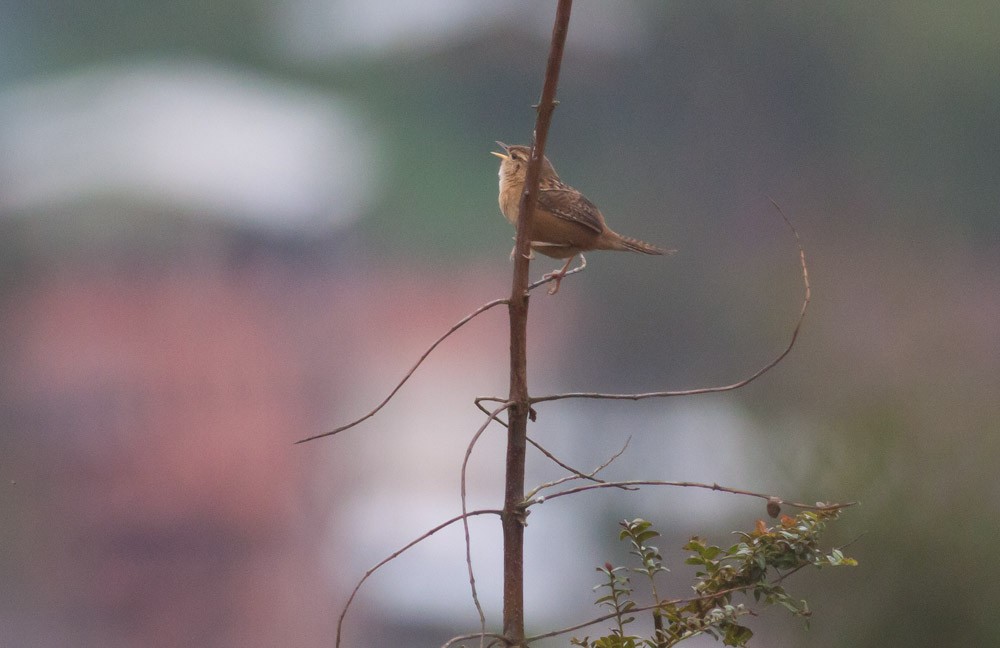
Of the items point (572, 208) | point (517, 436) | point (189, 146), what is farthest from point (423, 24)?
point (517, 436)

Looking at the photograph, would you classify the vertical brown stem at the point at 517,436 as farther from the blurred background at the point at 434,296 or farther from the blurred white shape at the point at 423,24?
the blurred white shape at the point at 423,24

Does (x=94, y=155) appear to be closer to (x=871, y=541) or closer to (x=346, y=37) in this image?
(x=346, y=37)

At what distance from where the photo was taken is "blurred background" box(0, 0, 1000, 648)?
65.1 inches

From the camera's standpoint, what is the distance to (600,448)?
1.78 meters

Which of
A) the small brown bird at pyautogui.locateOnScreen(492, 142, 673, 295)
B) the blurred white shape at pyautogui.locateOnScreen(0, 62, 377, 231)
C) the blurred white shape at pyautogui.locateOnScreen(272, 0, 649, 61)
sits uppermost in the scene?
the blurred white shape at pyautogui.locateOnScreen(272, 0, 649, 61)

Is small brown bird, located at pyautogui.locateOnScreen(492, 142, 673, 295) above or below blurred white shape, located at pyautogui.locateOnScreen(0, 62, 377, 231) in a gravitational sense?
below

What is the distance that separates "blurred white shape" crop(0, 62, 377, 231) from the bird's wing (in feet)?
2.55

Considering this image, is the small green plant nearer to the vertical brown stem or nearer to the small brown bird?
the vertical brown stem

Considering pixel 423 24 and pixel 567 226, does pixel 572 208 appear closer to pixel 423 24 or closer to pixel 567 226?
pixel 567 226

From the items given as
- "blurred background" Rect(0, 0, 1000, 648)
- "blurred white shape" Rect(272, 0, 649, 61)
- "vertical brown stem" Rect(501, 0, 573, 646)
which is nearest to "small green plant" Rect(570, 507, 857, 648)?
"vertical brown stem" Rect(501, 0, 573, 646)

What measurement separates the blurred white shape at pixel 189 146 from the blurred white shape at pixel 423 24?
0.35ft

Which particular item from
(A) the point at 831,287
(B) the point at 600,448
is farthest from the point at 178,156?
(A) the point at 831,287

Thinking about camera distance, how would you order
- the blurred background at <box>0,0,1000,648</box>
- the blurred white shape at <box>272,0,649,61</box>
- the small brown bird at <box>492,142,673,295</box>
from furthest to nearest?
the blurred white shape at <box>272,0,649,61</box>, the blurred background at <box>0,0,1000,648</box>, the small brown bird at <box>492,142,673,295</box>

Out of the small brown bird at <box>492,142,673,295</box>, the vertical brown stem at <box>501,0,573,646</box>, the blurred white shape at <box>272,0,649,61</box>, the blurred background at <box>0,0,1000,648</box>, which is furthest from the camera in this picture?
the blurred white shape at <box>272,0,649,61</box>
